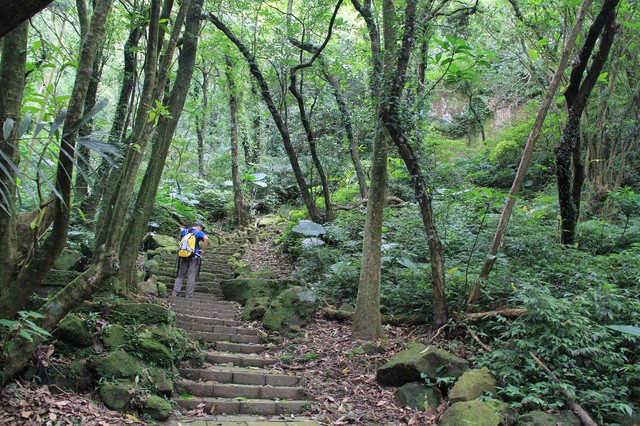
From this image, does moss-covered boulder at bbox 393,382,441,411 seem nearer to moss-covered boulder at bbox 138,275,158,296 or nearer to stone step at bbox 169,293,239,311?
Answer: stone step at bbox 169,293,239,311

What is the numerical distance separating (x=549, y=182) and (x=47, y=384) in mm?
14321

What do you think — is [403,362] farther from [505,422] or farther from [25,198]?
[25,198]

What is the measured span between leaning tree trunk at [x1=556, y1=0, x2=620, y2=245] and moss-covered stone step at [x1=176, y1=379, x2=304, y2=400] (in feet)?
18.4

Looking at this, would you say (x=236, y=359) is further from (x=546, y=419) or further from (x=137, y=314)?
(x=546, y=419)

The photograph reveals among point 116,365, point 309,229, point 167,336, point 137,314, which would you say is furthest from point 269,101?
point 116,365

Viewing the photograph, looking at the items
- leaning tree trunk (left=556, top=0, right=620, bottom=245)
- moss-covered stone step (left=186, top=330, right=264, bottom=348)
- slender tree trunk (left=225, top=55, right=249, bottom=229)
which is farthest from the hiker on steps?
slender tree trunk (left=225, top=55, right=249, bottom=229)

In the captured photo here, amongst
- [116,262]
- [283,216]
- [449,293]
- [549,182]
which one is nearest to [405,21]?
[449,293]

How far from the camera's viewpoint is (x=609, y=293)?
504 cm

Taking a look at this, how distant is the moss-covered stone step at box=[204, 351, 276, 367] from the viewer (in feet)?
19.5

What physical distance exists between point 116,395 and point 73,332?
83 centimetres

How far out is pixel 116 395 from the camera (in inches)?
157

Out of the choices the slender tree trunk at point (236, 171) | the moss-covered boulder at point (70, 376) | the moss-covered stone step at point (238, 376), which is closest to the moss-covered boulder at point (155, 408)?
the moss-covered boulder at point (70, 376)

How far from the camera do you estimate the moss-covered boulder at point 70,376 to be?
13.0 ft

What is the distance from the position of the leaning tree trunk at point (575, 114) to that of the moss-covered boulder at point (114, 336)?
728 centimetres
